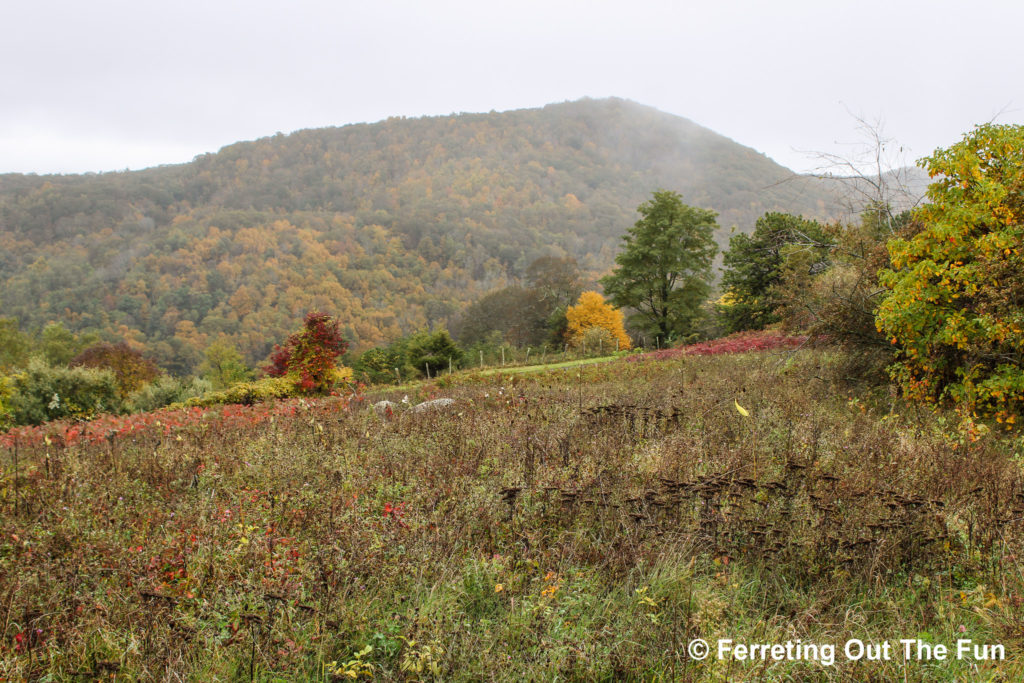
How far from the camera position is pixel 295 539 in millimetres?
3354

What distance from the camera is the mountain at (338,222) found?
78625 mm

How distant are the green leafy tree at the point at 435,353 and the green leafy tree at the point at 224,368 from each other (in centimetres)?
1784

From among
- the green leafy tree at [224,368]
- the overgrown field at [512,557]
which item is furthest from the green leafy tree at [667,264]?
the green leafy tree at [224,368]

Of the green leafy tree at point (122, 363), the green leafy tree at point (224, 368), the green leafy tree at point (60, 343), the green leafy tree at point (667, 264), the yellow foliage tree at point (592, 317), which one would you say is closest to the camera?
the green leafy tree at point (667, 264)

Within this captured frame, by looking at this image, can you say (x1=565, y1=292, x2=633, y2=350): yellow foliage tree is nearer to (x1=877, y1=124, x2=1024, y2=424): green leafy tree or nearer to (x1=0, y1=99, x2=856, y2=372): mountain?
(x1=0, y1=99, x2=856, y2=372): mountain

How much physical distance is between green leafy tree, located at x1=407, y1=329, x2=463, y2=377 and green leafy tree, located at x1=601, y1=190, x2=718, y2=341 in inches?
392

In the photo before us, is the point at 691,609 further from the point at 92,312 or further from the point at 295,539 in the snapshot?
the point at 92,312

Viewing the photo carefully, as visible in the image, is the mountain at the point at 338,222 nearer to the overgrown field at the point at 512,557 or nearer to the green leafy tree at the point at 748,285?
the overgrown field at the point at 512,557

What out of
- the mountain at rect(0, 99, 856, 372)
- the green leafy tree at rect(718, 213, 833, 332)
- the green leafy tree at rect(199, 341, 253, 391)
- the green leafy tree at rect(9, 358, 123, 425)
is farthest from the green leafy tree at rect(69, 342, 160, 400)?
the green leafy tree at rect(718, 213, 833, 332)

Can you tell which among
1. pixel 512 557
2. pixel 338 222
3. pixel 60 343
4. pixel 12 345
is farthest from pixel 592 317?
pixel 338 222

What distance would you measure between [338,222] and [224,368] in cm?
8055

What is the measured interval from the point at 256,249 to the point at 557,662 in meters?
111

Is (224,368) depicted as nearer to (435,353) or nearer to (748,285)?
(435,353)

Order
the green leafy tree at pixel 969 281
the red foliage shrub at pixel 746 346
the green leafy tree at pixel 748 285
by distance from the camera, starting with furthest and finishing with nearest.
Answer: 1. the green leafy tree at pixel 748 285
2. the red foliage shrub at pixel 746 346
3. the green leafy tree at pixel 969 281
